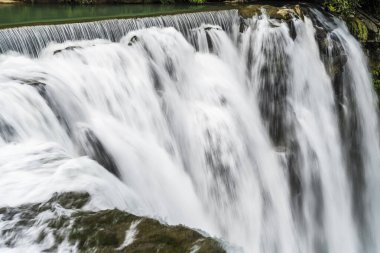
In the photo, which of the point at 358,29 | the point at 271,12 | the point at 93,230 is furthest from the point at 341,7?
the point at 93,230

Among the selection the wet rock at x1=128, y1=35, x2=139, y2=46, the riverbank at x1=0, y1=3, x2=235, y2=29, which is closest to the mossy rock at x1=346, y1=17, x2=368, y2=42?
the riverbank at x1=0, y1=3, x2=235, y2=29

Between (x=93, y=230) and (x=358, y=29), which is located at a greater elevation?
(x=93, y=230)

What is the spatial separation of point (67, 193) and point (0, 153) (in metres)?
1.44

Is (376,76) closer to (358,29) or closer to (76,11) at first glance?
(358,29)

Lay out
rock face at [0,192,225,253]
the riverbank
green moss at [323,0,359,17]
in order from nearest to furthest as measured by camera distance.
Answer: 1. rock face at [0,192,225,253]
2. the riverbank
3. green moss at [323,0,359,17]

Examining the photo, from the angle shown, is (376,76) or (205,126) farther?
(376,76)

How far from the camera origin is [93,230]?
3773mm

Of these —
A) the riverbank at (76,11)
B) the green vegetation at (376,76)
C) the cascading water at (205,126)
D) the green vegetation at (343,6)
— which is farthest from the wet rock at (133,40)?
the green vegetation at (376,76)

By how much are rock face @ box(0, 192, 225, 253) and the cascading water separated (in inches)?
4.0

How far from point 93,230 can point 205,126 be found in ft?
16.9

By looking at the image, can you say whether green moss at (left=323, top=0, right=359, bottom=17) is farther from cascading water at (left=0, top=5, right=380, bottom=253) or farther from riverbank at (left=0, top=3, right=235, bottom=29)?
riverbank at (left=0, top=3, right=235, bottom=29)

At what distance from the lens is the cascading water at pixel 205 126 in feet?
20.0

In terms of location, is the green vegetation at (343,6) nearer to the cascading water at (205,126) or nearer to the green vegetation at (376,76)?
the cascading water at (205,126)

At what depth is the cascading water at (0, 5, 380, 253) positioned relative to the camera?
20.0ft
